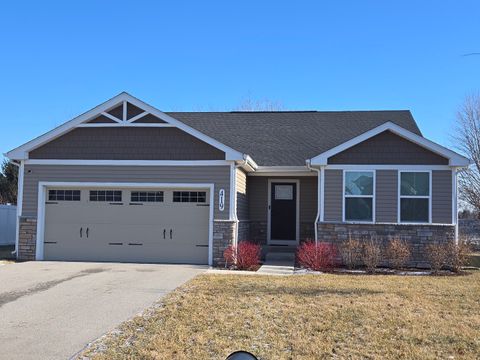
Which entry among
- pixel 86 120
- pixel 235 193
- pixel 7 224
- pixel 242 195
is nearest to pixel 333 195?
pixel 235 193

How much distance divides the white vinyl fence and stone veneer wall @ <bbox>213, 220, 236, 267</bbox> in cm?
1138

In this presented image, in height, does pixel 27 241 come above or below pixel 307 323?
above

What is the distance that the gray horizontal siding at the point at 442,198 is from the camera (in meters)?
14.1

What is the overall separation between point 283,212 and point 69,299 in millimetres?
9861

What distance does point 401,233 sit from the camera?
1425 centimetres

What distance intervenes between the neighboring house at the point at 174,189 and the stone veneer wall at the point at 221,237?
3 centimetres

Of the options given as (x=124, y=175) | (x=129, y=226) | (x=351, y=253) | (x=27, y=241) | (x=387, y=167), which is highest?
(x=387, y=167)

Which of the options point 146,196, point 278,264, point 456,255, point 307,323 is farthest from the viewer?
point 146,196

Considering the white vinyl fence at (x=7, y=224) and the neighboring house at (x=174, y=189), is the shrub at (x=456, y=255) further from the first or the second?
the white vinyl fence at (x=7, y=224)

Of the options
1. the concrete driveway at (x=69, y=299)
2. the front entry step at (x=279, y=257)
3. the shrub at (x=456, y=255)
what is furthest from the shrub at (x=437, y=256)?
the concrete driveway at (x=69, y=299)

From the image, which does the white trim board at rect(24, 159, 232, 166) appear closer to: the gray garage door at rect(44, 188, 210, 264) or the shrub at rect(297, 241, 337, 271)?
the gray garage door at rect(44, 188, 210, 264)

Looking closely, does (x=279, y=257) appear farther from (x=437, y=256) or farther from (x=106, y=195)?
(x=106, y=195)

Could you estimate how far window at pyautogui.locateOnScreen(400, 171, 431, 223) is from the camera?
14.3m

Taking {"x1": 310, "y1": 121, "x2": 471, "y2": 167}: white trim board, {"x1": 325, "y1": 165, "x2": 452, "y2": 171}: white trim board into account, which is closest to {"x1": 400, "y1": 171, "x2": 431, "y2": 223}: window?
{"x1": 325, "y1": 165, "x2": 452, "y2": 171}: white trim board
